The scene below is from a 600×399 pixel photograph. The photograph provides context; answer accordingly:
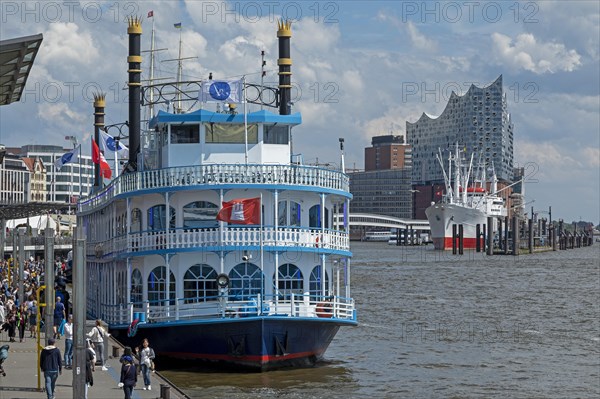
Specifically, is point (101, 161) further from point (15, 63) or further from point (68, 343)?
point (15, 63)

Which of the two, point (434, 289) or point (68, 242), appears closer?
point (434, 289)

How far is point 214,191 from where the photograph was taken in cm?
3541

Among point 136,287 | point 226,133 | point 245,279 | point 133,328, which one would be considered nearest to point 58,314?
point 136,287

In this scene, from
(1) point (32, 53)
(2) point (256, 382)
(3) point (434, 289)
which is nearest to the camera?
(1) point (32, 53)

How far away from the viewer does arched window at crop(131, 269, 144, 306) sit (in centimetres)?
3716

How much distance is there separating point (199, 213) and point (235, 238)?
1.91 metres

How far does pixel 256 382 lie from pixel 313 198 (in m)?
6.50

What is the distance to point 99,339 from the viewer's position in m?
30.8

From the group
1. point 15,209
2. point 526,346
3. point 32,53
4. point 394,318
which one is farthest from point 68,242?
point 32,53

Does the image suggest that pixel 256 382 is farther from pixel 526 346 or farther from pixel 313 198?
pixel 526 346

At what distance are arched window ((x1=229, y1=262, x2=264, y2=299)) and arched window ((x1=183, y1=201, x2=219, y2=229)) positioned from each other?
1.76 m

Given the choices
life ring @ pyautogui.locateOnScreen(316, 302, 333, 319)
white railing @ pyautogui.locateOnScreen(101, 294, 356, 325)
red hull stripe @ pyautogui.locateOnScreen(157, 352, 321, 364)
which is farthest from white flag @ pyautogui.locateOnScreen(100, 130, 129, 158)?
life ring @ pyautogui.locateOnScreen(316, 302, 333, 319)

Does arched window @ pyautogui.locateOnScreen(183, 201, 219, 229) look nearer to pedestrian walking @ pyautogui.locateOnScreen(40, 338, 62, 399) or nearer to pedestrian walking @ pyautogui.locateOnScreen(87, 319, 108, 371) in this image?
pedestrian walking @ pyautogui.locateOnScreen(87, 319, 108, 371)

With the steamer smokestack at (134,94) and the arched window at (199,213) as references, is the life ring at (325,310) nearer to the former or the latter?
the arched window at (199,213)
